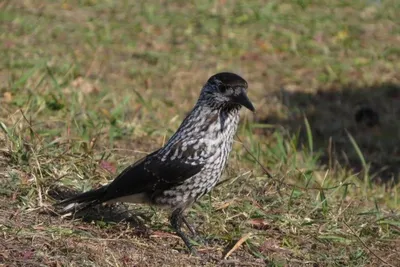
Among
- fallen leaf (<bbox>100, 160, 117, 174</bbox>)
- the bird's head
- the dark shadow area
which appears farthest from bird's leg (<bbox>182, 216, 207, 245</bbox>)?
the dark shadow area

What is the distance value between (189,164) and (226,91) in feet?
1.71

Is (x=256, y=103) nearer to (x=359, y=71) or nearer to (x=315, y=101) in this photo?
(x=315, y=101)

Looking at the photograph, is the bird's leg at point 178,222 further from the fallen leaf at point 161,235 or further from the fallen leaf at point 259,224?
the fallen leaf at point 259,224

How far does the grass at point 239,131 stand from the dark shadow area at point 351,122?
0.08ft

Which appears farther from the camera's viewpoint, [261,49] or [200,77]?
[261,49]

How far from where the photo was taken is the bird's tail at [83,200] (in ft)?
18.7

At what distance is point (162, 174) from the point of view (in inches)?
223

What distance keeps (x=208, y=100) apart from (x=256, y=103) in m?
4.40

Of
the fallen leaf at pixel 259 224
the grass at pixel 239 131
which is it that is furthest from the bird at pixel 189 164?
the fallen leaf at pixel 259 224

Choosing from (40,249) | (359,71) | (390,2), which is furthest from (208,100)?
(390,2)

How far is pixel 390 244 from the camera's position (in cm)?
620

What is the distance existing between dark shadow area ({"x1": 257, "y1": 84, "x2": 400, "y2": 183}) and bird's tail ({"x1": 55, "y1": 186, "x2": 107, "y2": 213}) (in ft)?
10.9

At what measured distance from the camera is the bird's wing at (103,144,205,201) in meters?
5.61

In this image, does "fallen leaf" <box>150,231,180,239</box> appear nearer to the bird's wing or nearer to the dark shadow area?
the bird's wing
